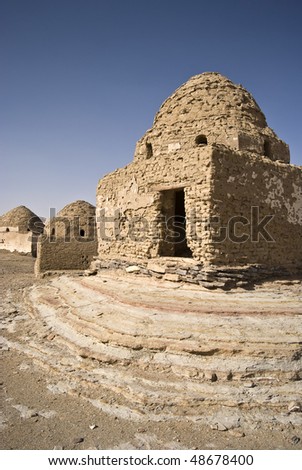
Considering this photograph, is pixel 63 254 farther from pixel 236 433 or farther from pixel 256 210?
pixel 236 433

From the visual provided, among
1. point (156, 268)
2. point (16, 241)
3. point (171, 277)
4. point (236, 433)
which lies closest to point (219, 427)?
point (236, 433)

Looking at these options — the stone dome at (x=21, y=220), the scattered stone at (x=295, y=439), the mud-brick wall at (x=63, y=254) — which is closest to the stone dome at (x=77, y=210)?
the mud-brick wall at (x=63, y=254)

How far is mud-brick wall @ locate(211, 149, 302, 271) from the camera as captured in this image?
762 centimetres

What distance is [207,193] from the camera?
751cm

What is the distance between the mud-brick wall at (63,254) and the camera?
1631cm

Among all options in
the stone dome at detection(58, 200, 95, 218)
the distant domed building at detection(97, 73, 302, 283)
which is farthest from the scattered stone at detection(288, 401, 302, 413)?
the stone dome at detection(58, 200, 95, 218)

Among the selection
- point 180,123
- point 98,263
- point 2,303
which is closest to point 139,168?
point 180,123

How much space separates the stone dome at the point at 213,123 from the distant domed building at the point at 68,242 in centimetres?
812

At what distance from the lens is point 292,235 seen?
351 inches

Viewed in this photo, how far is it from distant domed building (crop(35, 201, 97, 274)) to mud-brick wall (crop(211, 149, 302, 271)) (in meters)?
10.1

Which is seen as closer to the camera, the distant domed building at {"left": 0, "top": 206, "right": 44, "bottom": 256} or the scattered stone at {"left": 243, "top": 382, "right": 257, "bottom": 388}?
the scattered stone at {"left": 243, "top": 382, "right": 257, "bottom": 388}
